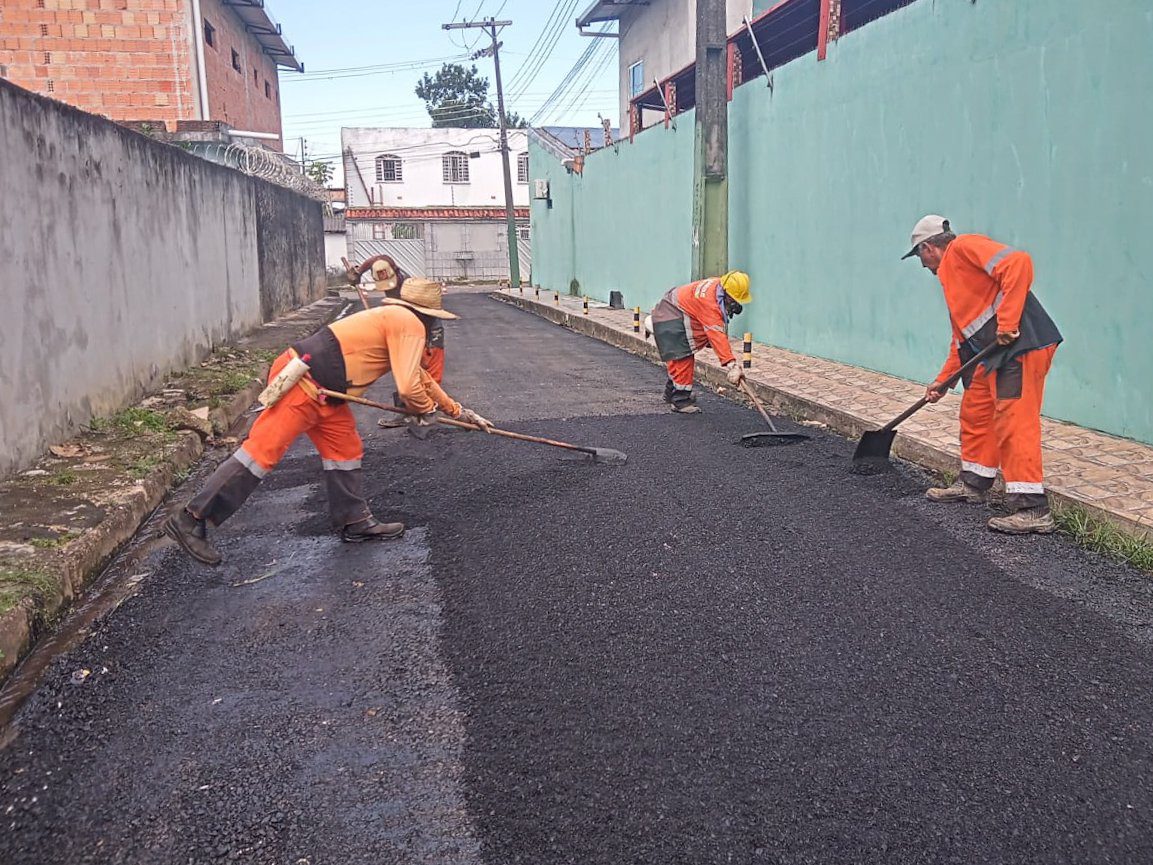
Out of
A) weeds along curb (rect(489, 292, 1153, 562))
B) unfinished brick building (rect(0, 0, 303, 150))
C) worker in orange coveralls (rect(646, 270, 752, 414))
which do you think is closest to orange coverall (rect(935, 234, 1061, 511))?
weeds along curb (rect(489, 292, 1153, 562))

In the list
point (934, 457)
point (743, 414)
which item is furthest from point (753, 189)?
point (934, 457)

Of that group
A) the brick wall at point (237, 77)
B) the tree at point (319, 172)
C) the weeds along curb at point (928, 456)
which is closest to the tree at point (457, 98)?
the tree at point (319, 172)

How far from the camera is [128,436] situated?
6348 mm

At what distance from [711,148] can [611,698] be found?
9777 mm

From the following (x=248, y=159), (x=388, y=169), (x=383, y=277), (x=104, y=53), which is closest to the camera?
(x=383, y=277)

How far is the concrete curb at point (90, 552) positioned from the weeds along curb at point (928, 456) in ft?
15.1

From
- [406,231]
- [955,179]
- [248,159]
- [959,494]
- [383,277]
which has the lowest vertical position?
[959,494]

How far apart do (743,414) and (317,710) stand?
565 cm

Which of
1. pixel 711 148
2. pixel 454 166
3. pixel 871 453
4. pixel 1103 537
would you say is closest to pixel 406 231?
pixel 454 166

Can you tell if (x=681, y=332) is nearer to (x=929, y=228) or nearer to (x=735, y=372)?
(x=735, y=372)

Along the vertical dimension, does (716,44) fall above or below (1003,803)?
above

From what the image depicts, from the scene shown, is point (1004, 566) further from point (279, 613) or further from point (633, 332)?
point (633, 332)

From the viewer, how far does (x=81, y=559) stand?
4.12 metres

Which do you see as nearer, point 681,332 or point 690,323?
point 690,323
